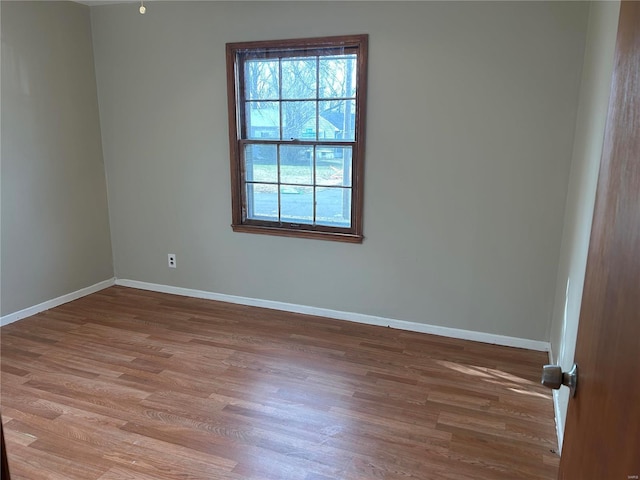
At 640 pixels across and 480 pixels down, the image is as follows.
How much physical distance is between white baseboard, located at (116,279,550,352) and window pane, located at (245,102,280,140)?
4.55ft

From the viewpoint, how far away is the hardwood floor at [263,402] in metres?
2.06

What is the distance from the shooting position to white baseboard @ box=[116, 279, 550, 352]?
325 centimetres

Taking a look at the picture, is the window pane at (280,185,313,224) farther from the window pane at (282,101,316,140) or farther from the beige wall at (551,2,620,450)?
the beige wall at (551,2,620,450)

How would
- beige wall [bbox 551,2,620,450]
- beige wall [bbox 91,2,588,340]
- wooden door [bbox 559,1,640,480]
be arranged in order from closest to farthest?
wooden door [bbox 559,1,640,480], beige wall [bbox 551,2,620,450], beige wall [bbox 91,2,588,340]

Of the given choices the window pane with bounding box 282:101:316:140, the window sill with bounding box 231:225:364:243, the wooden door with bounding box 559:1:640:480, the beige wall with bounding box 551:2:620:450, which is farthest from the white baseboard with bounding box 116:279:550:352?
the wooden door with bounding box 559:1:640:480

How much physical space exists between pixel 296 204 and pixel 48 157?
2.04 meters

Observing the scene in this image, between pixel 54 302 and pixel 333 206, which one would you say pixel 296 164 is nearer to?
pixel 333 206

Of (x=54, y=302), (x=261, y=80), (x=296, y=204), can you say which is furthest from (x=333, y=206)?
(x=54, y=302)

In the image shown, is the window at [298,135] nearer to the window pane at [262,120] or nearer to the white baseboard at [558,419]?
the window pane at [262,120]

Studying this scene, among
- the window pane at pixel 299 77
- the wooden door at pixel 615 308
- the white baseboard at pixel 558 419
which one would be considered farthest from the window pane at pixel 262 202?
the wooden door at pixel 615 308

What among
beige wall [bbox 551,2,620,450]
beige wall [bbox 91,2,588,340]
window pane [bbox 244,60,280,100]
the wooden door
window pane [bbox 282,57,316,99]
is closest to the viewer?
the wooden door

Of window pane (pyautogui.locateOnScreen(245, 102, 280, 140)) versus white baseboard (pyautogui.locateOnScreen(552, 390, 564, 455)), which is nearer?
white baseboard (pyautogui.locateOnScreen(552, 390, 564, 455))

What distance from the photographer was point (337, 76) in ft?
10.9

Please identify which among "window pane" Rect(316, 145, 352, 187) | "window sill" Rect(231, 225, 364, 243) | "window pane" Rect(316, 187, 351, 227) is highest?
"window pane" Rect(316, 145, 352, 187)
